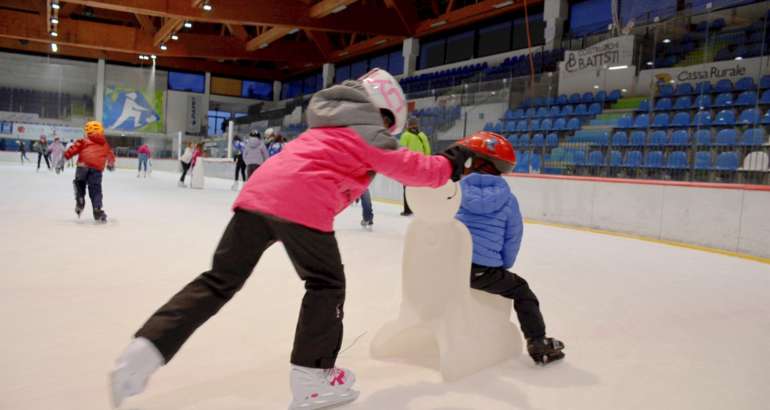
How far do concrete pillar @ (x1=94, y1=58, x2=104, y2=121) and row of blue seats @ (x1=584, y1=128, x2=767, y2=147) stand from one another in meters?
24.5

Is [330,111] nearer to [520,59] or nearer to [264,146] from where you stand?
[264,146]

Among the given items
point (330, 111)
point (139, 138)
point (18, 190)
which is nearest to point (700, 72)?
point (330, 111)

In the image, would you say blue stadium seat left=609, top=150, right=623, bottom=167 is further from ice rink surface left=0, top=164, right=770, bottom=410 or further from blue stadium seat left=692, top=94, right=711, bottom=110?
ice rink surface left=0, top=164, right=770, bottom=410

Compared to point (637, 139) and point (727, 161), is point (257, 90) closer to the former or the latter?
point (637, 139)

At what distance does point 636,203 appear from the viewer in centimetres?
649

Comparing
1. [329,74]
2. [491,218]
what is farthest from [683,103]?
[329,74]

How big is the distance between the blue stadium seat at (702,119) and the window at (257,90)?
2706cm

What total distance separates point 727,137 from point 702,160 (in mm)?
322

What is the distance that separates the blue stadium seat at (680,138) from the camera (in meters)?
6.33

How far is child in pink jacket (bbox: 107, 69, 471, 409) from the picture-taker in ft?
4.96

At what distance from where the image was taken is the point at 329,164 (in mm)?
1540

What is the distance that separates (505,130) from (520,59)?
8266 mm

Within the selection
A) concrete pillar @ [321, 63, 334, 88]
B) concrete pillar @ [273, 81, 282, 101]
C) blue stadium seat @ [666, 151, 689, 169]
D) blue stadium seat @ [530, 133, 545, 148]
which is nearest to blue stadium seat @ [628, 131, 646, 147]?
blue stadium seat @ [666, 151, 689, 169]

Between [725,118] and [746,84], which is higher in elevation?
[746,84]
